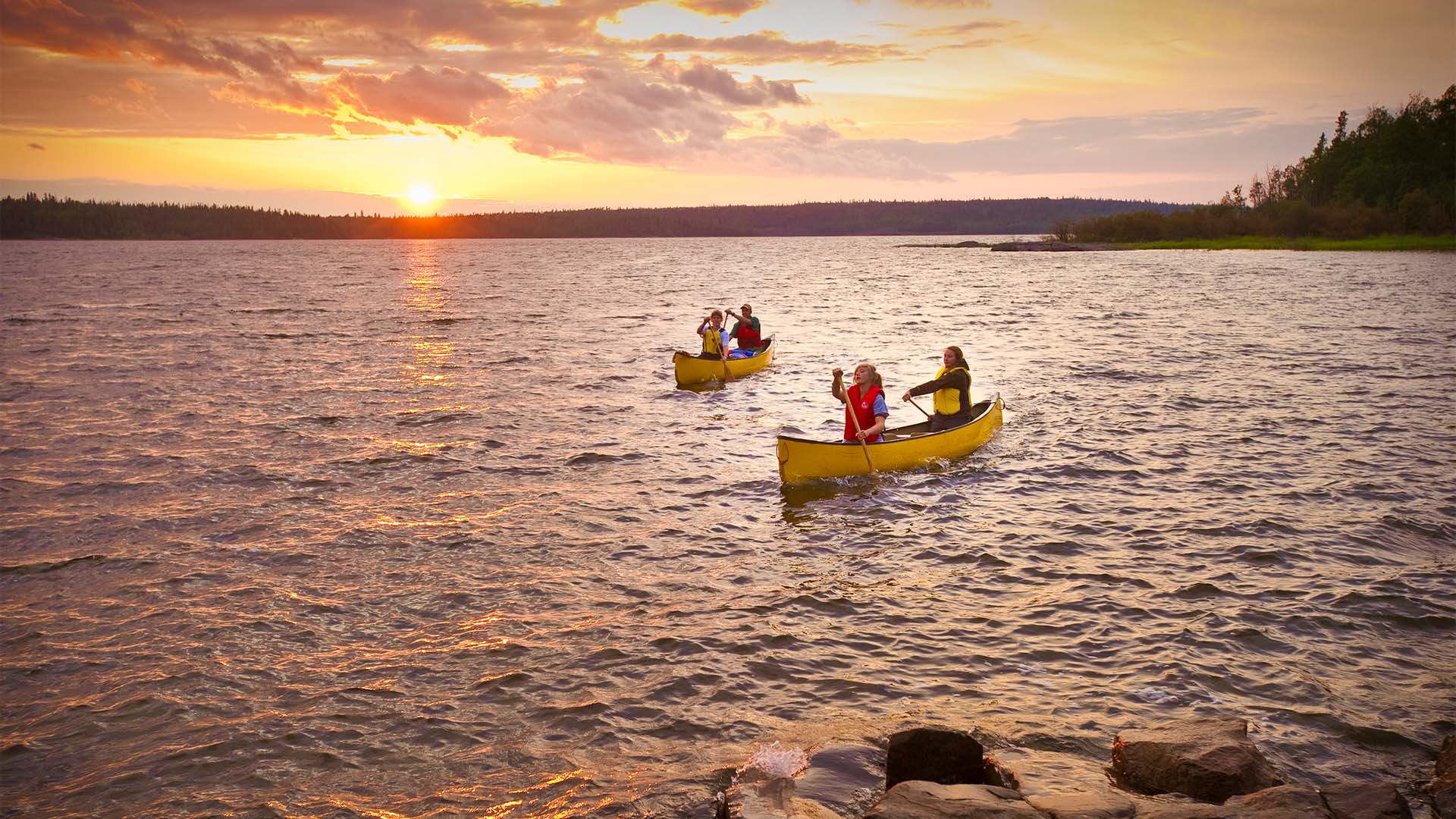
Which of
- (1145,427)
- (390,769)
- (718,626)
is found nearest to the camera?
(390,769)

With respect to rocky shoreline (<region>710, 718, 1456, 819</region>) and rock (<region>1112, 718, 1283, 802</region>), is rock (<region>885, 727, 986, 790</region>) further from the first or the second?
rock (<region>1112, 718, 1283, 802</region>)

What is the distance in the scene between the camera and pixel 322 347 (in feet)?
119

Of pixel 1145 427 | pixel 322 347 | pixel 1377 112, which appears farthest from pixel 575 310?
pixel 1377 112

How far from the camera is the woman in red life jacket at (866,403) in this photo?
16.0 m

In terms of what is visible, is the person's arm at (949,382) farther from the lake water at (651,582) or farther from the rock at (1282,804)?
the rock at (1282,804)

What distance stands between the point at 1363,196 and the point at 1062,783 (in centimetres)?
13474

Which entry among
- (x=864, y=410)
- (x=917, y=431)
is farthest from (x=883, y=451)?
(x=917, y=431)

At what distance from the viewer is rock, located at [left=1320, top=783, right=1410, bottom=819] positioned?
5.56 meters

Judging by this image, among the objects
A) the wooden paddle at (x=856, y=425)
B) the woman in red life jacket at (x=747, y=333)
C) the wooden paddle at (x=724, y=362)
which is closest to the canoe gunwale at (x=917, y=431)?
the wooden paddle at (x=856, y=425)

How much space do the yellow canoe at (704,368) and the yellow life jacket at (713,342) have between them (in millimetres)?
463

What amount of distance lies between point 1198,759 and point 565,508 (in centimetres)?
994

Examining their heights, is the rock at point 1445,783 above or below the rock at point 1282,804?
below

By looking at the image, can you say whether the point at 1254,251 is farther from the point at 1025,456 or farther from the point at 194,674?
the point at 194,674

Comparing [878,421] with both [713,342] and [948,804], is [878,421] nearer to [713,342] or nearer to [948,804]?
[948,804]
